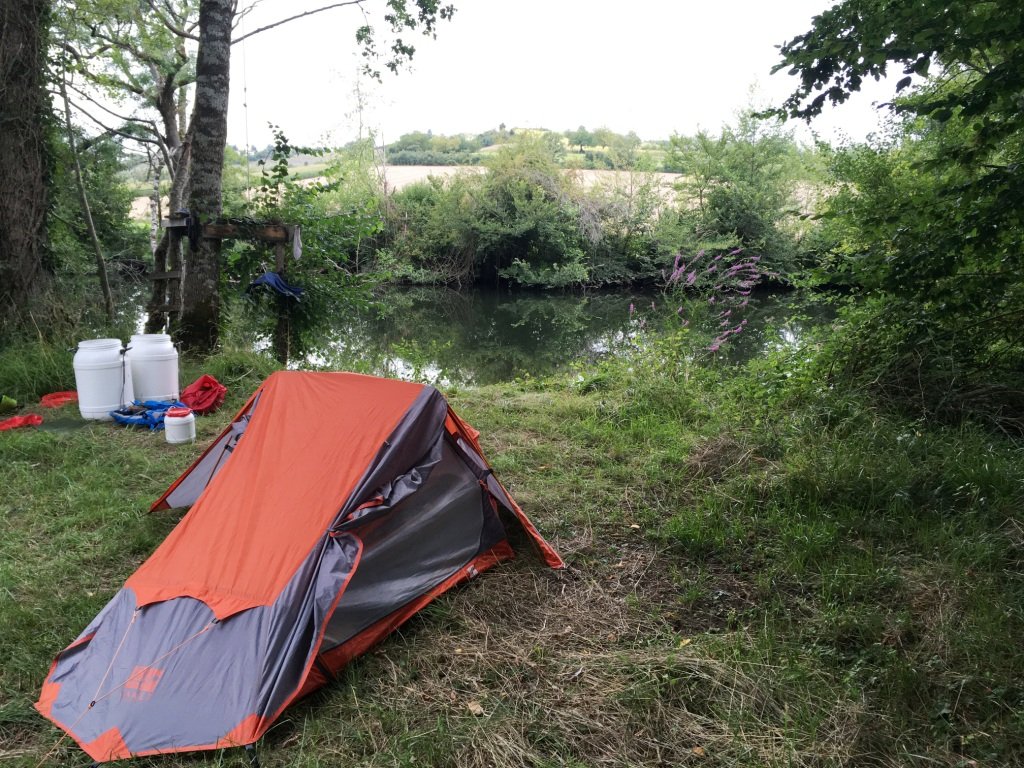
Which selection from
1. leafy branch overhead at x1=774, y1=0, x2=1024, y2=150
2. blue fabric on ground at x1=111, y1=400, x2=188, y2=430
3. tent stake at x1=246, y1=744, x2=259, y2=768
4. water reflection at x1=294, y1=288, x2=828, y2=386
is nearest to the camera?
tent stake at x1=246, y1=744, x2=259, y2=768

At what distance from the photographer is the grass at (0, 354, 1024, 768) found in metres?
2.04

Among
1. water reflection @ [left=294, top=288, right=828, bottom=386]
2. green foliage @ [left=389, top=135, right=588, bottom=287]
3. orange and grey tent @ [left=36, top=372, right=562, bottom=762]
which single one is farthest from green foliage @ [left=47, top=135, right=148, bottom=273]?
green foliage @ [left=389, top=135, right=588, bottom=287]

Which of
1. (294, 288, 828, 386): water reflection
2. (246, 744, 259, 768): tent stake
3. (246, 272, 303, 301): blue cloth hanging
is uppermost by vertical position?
(246, 272, 303, 301): blue cloth hanging

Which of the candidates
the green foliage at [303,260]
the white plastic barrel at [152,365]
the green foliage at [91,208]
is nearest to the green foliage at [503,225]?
the green foliage at [91,208]

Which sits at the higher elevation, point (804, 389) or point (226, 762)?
point (804, 389)

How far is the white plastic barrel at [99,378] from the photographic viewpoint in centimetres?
494

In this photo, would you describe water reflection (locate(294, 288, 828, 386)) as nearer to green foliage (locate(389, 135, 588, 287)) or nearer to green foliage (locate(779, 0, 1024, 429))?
green foliage (locate(389, 135, 588, 287))

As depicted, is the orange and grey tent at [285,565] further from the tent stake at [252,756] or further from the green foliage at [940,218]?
the green foliage at [940,218]

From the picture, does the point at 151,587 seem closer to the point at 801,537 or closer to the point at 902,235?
the point at 801,537

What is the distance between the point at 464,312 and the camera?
1734 cm

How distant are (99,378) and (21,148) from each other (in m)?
2.80

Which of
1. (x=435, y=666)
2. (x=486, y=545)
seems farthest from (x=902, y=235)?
(x=435, y=666)

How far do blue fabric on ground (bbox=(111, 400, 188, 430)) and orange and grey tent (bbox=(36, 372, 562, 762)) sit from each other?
1933 mm

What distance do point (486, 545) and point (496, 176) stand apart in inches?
811
